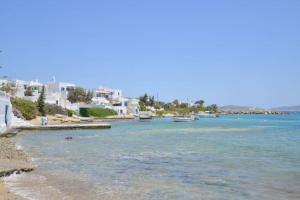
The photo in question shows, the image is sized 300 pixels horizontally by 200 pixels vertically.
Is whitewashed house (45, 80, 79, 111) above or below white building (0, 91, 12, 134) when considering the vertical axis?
above

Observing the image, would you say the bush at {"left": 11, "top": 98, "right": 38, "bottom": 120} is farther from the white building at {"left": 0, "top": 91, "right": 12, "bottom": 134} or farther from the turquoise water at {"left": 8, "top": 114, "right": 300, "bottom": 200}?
the turquoise water at {"left": 8, "top": 114, "right": 300, "bottom": 200}

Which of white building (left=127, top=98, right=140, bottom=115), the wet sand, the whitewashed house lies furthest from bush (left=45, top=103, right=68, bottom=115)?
the wet sand

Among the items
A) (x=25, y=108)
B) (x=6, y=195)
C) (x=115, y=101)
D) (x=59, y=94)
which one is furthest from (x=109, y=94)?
(x=6, y=195)

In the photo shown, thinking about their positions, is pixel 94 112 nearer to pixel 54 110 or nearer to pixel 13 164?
pixel 54 110

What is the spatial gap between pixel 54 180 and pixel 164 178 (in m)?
4.77

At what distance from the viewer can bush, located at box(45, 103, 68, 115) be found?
102 metres

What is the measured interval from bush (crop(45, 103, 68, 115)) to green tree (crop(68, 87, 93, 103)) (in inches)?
883

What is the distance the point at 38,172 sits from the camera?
2145cm

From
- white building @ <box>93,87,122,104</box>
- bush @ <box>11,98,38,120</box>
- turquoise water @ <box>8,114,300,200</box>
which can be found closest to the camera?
turquoise water @ <box>8,114,300,200</box>

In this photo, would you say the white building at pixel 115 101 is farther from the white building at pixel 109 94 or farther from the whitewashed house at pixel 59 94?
the whitewashed house at pixel 59 94

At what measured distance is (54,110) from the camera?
104 m

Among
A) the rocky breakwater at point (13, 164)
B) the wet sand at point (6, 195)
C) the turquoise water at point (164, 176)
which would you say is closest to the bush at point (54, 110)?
the turquoise water at point (164, 176)

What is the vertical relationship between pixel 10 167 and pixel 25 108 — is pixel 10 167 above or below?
below

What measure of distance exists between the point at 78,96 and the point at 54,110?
94.4 ft
